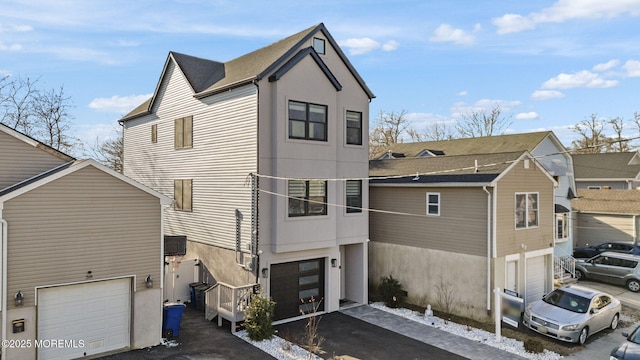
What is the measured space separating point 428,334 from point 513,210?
571 centimetres

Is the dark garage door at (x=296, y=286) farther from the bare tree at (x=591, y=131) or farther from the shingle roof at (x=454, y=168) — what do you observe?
the bare tree at (x=591, y=131)

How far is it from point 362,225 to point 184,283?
7203mm

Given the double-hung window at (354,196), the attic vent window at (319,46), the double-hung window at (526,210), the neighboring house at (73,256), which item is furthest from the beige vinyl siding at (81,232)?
the double-hung window at (526,210)

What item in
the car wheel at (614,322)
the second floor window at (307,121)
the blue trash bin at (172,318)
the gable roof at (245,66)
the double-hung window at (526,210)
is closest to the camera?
the blue trash bin at (172,318)

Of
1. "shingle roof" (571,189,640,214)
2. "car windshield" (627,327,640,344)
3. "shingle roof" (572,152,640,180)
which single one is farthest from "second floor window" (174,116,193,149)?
"shingle roof" (572,152,640,180)

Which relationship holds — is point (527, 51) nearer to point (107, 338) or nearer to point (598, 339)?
point (598, 339)

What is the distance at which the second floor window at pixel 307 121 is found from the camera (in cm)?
1388

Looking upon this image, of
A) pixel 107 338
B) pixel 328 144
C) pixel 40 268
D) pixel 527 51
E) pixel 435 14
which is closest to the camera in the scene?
pixel 40 268

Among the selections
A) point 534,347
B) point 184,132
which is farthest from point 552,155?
point 184,132

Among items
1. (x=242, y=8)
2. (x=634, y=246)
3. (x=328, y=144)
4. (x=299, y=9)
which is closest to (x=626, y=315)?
(x=634, y=246)

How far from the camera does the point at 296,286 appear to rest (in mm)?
14453

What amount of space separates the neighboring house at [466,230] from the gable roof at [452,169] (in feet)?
0.14

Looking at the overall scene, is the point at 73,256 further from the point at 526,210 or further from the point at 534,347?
the point at 526,210

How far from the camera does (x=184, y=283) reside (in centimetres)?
1556
